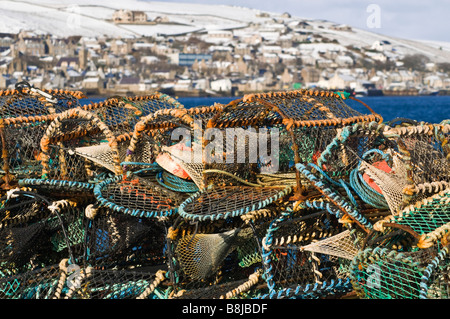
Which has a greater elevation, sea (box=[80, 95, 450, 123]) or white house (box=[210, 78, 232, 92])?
sea (box=[80, 95, 450, 123])

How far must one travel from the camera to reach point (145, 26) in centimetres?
16438

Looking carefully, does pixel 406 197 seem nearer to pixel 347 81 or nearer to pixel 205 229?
pixel 205 229

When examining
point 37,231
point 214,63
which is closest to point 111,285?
point 37,231

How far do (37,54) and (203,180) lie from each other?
128907mm

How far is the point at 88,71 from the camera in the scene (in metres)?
112

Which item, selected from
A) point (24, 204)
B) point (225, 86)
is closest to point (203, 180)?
point (24, 204)

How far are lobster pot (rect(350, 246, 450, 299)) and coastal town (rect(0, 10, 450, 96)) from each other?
9103 centimetres

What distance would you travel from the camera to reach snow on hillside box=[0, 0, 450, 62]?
15262 centimetres

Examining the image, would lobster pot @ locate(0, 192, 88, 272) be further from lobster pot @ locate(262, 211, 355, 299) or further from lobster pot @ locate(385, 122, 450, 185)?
lobster pot @ locate(385, 122, 450, 185)

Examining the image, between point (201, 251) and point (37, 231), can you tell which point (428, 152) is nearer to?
point (201, 251)

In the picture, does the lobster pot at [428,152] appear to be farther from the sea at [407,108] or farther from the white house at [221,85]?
the white house at [221,85]

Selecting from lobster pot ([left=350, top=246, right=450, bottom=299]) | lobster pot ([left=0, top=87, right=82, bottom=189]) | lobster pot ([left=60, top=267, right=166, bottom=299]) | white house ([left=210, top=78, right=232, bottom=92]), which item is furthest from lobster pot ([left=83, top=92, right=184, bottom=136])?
white house ([left=210, top=78, right=232, bottom=92])

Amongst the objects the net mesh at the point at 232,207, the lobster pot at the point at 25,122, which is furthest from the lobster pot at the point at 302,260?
the lobster pot at the point at 25,122
